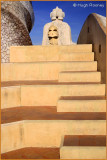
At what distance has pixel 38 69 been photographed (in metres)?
5.29

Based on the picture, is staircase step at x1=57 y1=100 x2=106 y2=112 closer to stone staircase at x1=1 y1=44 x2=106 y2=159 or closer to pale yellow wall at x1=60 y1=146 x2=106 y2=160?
stone staircase at x1=1 y1=44 x2=106 y2=159

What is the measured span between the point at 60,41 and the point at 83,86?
1081 cm

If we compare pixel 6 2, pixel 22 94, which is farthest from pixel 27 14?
pixel 22 94

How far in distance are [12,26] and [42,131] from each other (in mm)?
5408

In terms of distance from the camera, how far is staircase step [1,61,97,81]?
5281mm

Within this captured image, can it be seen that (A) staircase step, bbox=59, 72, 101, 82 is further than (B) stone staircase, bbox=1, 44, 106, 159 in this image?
Yes

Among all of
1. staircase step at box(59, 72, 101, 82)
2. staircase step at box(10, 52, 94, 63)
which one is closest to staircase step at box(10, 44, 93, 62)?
staircase step at box(10, 52, 94, 63)

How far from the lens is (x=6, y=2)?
25.2 ft

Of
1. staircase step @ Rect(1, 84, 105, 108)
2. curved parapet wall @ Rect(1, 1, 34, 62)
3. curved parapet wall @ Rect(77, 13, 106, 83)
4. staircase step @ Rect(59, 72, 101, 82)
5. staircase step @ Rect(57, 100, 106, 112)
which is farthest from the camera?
curved parapet wall @ Rect(1, 1, 34, 62)

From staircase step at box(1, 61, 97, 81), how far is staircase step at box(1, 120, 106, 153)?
2.08 m

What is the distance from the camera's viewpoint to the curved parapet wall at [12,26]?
24.4 ft

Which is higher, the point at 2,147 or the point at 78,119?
the point at 78,119

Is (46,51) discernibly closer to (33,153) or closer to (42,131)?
(42,131)

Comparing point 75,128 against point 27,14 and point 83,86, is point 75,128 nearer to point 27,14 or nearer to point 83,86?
point 83,86
